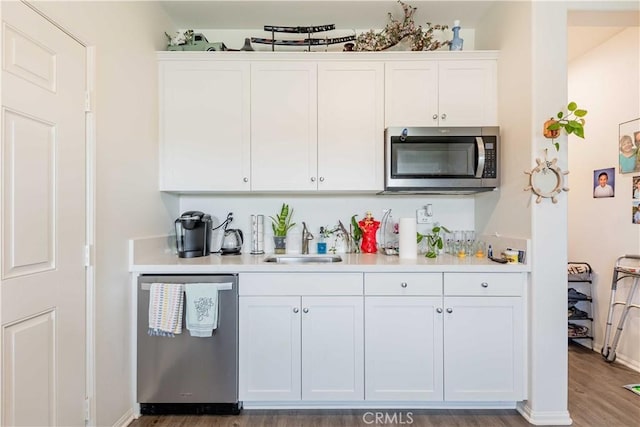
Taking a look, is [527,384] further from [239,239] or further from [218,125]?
[218,125]

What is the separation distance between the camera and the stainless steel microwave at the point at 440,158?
7.26 feet

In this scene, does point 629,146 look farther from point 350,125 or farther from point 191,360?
point 191,360

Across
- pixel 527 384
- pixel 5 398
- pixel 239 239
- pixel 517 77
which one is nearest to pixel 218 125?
pixel 239 239

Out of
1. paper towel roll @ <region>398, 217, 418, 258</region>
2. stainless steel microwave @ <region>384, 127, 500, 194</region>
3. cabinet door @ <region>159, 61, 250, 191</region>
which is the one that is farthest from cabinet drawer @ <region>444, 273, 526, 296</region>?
cabinet door @ <region>159, 61, 250, 191</region>

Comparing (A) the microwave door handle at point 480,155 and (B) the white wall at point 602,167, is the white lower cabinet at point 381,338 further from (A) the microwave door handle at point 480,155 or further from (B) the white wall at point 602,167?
(B) the white wall at point 602,167

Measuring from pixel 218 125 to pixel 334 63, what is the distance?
904mm

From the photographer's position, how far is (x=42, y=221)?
4.59ft

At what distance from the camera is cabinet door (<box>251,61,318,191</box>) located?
91.7 inches

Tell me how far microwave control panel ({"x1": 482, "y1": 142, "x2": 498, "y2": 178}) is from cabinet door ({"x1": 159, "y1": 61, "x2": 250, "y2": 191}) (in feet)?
5.19

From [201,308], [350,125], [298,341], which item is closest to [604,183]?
[350,125]

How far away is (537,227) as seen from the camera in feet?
6.35

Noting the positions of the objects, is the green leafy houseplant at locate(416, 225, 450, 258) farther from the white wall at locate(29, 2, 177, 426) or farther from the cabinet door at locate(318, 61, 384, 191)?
the white wall at locate(29, 2, 177, 426)

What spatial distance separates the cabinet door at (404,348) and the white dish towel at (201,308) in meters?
0.89

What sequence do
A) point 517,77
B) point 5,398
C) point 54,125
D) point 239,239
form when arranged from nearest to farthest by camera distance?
1. point 5,398
2. point 54,125
3. point 517,77
4. point 239,239
